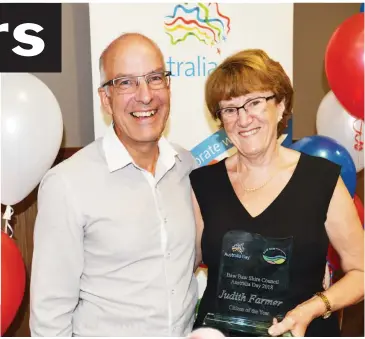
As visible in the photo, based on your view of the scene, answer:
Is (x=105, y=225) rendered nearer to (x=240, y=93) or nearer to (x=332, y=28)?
(x=240, y=93)

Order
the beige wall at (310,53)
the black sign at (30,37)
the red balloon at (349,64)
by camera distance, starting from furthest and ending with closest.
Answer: the beige wall at (310,53) < the black sign at (30,37) < the red balloon at (349,64)

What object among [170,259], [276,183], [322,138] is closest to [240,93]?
[276,183]

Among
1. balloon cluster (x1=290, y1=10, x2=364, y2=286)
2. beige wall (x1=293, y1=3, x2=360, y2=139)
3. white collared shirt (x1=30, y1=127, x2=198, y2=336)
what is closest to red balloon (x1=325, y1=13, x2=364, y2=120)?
balloon cluster (x1=290, y1=10, x2=364, y2=286)

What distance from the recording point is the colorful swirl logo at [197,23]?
2310 mm

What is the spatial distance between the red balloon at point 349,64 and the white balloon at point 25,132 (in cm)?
114

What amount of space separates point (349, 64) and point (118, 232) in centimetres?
116

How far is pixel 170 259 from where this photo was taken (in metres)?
1.58

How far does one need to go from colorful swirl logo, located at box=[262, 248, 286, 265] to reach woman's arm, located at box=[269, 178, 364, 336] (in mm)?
141

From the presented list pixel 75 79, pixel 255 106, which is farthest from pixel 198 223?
pixel 75 79

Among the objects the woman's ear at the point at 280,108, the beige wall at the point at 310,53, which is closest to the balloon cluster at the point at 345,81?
the woman's ear at the point at 280,108

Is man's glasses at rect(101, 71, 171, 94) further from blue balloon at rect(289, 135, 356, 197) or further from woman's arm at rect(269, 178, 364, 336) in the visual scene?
blue balloon at rect(289, 135, 356, 197)

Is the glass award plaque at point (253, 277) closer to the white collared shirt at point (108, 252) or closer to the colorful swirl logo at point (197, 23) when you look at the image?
the white collared shirt at point (108, 252)

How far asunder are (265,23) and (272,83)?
0.96m

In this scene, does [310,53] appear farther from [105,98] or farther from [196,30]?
[105,98]
